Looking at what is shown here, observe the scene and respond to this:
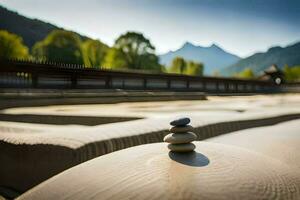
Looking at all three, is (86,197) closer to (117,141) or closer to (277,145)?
(117,141)

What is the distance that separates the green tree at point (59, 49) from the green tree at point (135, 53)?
13.9 feet

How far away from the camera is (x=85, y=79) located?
642 inches

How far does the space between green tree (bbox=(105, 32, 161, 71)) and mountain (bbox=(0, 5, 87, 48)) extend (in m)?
51.5

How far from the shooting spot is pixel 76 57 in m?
33.3

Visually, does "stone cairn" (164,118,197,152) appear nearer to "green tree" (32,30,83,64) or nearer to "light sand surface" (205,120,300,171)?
"light sand surface" (205,120,300,171)

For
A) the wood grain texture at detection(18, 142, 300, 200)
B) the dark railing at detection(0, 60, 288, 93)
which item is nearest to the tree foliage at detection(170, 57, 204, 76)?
the dark railing at detection(0, 60, 288, 93)

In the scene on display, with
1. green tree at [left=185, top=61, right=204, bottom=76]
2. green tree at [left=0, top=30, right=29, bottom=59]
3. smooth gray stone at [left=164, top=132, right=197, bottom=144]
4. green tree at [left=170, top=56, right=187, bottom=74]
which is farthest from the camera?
green tree at [left=185, top=61, right=204, bottom=76]

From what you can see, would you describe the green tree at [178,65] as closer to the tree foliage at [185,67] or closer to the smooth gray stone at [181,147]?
the tree foliage at [185,67]

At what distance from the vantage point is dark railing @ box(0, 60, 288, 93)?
12.7 meters

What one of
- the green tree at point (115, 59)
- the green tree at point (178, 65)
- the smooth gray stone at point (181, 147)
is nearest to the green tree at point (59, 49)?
the green tree at point (115, 59)

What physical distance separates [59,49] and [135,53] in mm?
9085

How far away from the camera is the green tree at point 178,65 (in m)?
48.4

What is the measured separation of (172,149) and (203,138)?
2.37 m

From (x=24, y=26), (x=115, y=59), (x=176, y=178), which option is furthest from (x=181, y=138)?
(x=24, y=26)
